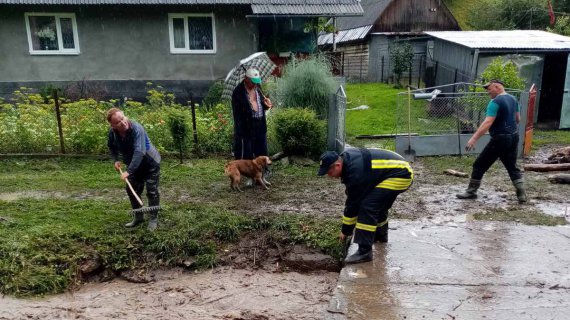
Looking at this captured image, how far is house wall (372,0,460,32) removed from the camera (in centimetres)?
2720

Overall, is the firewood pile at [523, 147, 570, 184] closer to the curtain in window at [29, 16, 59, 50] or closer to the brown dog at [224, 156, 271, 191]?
the brown dog at [224, 156, 271, 191]

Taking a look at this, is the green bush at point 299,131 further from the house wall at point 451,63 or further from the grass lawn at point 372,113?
the house wall at point 451,63

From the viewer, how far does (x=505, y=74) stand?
35.4ft

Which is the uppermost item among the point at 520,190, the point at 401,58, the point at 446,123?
the point at 401,58

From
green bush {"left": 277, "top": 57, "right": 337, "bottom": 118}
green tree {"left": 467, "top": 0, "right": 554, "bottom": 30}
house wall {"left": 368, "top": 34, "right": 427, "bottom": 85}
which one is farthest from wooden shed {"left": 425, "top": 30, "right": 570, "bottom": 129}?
green tree {"left": 467, "top": 0, "right": 554, "bottom": 30}

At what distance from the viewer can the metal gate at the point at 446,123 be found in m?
8.98

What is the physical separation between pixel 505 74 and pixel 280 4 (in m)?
6.73

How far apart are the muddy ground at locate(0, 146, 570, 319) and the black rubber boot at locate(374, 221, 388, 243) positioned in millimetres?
647

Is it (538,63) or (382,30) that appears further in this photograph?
(382,30)

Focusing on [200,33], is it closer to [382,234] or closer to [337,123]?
[337,123]

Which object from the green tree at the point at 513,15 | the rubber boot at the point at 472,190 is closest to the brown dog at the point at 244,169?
the rubber boot at the point at 472,190

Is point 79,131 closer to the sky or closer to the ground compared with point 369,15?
closer to the ground

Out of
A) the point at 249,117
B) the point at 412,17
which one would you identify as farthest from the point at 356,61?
the point at 249,117

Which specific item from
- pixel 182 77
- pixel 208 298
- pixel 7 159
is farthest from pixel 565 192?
pixel 182 77
